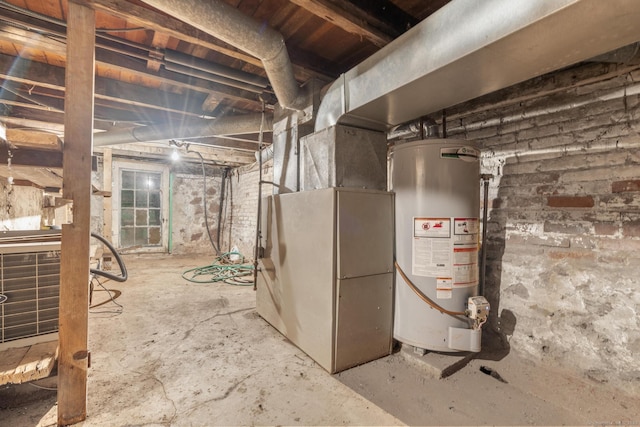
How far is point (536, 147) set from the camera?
193cm

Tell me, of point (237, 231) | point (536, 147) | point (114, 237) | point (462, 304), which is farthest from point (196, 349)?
point (114, 237)

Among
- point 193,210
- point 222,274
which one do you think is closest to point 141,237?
point 193,210

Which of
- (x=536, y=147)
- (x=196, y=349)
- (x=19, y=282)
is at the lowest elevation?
(x=196, y=349)

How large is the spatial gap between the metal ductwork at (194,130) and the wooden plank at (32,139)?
1849 mm

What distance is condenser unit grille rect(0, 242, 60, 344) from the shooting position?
1389 mm

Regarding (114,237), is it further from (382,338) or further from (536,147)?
(536,147)

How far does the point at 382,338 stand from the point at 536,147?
67.0 inches

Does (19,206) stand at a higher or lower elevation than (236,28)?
lower

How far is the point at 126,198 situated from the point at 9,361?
5.38m

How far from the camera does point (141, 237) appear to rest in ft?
20.0

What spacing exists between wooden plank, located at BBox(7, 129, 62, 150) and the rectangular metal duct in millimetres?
505

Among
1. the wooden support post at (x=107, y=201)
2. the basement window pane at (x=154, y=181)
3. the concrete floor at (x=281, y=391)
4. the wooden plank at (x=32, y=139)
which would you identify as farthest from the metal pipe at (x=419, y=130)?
the basement window pane at (x=154, y=181)

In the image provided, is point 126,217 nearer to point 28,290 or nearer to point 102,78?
point 102,78

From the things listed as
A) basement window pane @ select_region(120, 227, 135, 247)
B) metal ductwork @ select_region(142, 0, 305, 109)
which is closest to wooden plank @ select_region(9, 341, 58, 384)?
metal ductwork @ select_region(142, 0, 305, 109)
